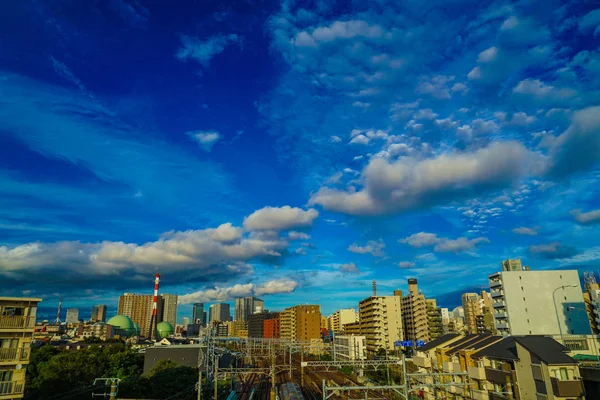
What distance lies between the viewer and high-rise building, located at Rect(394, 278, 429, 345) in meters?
89.4

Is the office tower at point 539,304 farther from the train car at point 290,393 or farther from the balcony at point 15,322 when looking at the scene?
the balcony at point 15,322

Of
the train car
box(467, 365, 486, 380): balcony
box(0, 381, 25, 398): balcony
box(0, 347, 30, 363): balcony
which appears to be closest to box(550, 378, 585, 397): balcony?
box(467, 365, 486, 380): balcony

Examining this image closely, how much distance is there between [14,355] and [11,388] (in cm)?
152

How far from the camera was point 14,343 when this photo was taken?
1895 cm

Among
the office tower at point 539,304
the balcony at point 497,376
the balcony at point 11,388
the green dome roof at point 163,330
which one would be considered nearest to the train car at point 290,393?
the balcony at point 497,376

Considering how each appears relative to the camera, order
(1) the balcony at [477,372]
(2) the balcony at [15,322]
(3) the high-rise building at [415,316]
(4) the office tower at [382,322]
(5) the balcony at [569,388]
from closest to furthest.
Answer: (2) the balcony at [15,322]
(5) the balcony at [569,388]
(1) the balcony at [477,372]
(4) the office tower at [382,322]
(3) the high-rise building at [415,316]

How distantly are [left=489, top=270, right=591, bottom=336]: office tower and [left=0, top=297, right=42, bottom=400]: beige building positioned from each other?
192 ft

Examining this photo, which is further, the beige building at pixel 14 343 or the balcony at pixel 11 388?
the beige building at pixel 14 343

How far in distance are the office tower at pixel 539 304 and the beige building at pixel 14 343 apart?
58.6m

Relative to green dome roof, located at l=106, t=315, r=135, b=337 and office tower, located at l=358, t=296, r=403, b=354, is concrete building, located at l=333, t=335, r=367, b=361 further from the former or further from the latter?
green dome roof, located at l=106, t=315, r=135, b=337

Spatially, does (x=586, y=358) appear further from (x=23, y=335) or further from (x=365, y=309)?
(x=365, y=309)

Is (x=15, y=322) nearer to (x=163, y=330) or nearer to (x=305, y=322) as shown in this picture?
(x=163, y=330)

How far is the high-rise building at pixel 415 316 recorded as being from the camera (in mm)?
89438

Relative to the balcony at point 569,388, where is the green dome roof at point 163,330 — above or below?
above
